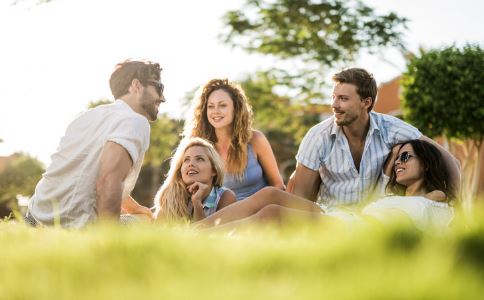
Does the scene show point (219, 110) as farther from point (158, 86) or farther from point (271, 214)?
point (271, 214)

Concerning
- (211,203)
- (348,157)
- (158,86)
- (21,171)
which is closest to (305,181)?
(348,157)

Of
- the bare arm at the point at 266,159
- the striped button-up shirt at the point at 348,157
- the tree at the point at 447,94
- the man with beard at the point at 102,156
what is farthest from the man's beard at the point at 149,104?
the tree at the point at 447,94

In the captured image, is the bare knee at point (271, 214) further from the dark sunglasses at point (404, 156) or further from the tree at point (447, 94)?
the tree at point (447, 94)

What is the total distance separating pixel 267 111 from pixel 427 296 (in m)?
23.9

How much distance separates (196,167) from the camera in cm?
646

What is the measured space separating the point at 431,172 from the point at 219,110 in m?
2.66

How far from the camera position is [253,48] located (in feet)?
76.5

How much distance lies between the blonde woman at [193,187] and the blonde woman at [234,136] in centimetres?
100

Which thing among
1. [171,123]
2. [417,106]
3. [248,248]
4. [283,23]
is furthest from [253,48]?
[248,248]

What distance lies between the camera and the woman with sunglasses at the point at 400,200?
4996 mm

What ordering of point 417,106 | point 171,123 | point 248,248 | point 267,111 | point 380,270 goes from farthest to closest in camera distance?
point 171,123, point 267,111, point 417,106, point 248,248, point 380,270

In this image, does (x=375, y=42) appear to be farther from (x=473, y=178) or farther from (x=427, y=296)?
(x=427, y=296)

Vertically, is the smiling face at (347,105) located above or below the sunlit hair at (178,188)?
above

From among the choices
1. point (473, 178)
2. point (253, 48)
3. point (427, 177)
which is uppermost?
point (253, 48)
